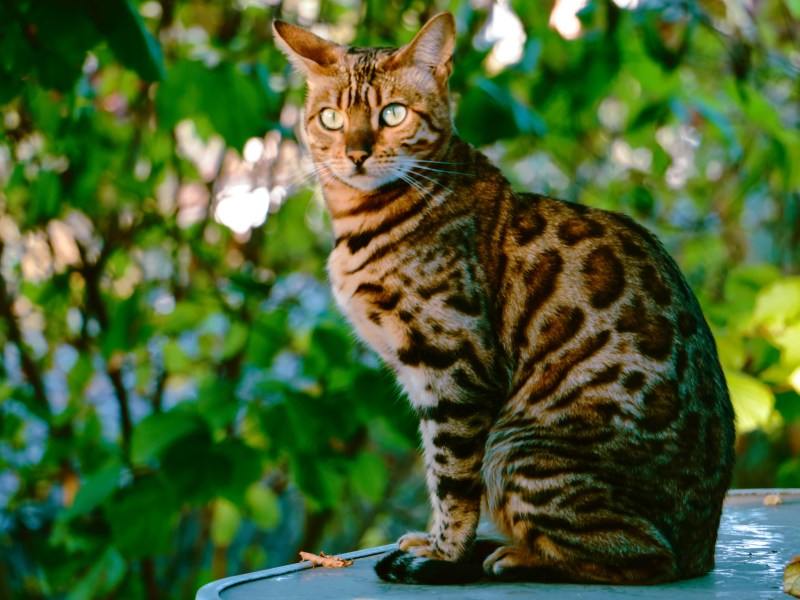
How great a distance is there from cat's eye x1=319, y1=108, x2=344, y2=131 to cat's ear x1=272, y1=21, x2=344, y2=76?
0.12m

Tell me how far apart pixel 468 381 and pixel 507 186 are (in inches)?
23.0

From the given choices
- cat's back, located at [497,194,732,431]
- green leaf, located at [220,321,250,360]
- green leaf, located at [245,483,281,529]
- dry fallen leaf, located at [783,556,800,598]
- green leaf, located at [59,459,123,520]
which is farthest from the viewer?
green leaf, located at [245,483,281,529]

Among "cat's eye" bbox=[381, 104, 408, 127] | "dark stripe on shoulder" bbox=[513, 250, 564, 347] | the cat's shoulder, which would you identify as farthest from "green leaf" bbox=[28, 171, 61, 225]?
"dark stripe on shoulder" bbox=[513, 250, 564, 347]

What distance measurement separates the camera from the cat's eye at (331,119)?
2.28 meters

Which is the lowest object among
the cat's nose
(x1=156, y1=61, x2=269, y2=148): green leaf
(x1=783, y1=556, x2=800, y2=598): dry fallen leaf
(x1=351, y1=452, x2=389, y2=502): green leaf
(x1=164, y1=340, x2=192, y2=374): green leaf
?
(x1=351, y1=452, x2=389, y2=502): green leaf

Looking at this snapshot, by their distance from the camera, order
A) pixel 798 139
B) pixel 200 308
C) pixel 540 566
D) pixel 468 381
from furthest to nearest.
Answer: pixel 798 139, pixel 200 308, pixel 468 381, pixel 540 566

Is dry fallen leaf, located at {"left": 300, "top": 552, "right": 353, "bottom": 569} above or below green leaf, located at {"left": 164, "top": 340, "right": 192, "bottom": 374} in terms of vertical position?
below

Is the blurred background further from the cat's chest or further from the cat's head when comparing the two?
the cat's chest

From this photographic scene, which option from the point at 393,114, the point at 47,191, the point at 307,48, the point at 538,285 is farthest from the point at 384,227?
the point at 47,191

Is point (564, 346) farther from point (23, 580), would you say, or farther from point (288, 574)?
point (23, 580)

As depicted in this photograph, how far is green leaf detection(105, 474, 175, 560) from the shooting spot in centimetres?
235

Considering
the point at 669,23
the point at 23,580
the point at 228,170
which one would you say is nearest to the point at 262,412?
the point at 228,170

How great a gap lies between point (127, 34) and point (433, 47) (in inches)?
30.5

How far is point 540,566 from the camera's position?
70.0 inches
